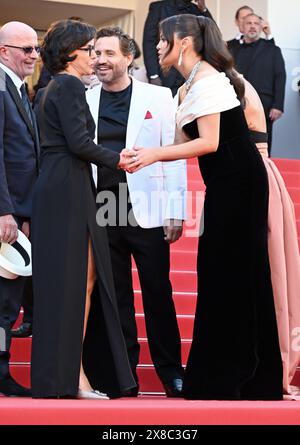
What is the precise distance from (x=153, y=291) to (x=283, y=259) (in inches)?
27.6

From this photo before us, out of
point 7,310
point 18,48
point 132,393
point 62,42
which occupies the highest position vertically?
point 18,48

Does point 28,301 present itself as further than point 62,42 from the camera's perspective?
Yes

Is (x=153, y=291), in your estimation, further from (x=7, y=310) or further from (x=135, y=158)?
(x=135, y=158)

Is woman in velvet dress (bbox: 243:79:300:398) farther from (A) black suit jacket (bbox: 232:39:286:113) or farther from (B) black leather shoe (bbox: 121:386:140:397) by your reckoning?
(A) black suit jacket (bbox: 232:39:286:113)

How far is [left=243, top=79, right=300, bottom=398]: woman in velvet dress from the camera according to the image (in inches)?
205

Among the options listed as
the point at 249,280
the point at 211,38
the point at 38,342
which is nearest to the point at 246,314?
the point at 249,280

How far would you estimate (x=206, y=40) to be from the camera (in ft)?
16.6

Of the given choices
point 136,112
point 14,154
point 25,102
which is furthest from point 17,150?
point 136,112

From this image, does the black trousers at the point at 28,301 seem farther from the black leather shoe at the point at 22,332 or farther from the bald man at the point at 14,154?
the bald man at the point at 14,154

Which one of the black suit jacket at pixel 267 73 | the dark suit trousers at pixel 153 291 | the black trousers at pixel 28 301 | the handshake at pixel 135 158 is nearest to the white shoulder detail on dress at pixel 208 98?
the handshake at pixel 135 158

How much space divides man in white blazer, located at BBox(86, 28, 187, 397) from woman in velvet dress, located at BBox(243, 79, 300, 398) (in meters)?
0.46

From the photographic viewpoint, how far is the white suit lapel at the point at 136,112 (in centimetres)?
551

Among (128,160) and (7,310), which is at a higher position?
(128,160)

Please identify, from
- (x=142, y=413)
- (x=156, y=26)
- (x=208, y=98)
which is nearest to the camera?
(x=142, y=413)
